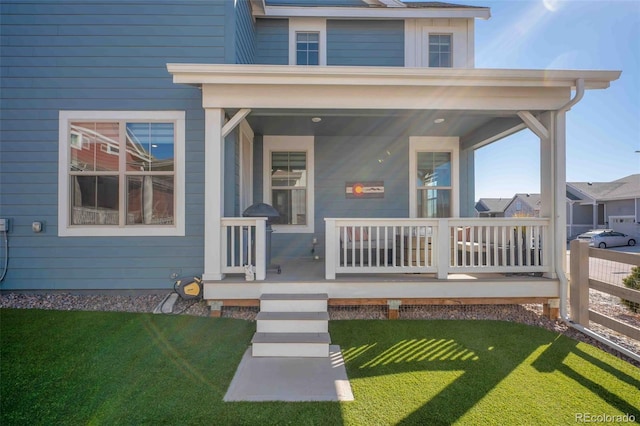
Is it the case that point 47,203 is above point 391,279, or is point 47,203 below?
above

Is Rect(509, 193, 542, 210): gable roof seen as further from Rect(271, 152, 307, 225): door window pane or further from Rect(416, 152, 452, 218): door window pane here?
Rect(271, 152, 307, 225): door window pane

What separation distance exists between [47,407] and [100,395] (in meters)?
0.32

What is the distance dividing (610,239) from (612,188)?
7855mm

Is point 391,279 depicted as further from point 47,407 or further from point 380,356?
point 47,407

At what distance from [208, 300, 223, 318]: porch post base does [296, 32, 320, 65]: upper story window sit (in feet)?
16.8

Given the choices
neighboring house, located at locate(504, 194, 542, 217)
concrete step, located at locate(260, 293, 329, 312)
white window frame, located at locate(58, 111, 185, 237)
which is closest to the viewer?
concrete step, located at locate(260, 293, 329, 312)

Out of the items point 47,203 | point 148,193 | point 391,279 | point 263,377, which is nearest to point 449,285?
point 391,279

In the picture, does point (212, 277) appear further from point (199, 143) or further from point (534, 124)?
point (534, 124)

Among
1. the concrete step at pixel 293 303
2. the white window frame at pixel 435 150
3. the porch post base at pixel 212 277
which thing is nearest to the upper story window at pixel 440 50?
the white window frame at pixel 435 150

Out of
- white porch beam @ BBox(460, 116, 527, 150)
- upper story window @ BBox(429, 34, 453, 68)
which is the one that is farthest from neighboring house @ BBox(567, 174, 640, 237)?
upper story window @ BBox(429, 34, 453, 68)

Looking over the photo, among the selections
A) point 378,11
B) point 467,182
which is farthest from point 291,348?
point 378,11

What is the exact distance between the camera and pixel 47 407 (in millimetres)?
2146

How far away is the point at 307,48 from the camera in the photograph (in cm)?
629

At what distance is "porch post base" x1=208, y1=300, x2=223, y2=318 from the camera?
388 centimetres
